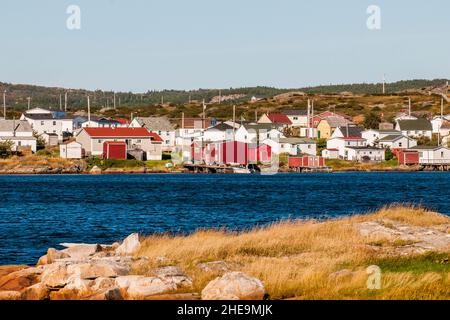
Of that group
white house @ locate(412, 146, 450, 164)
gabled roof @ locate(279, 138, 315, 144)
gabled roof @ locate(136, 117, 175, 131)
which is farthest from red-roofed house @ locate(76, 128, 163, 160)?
white house @ locate(412, 146, 450, 164)

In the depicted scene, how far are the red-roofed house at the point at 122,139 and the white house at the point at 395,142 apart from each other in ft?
113

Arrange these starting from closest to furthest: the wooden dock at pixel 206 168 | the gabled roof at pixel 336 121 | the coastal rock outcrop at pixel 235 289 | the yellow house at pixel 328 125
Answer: the coastal rock outcrop at pixel 235 289, the wooden dock at pixel 206 168, the yellow house at pixel 328 125, the gabled roof at pixel 336 121

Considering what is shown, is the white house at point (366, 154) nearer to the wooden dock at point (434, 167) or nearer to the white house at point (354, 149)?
the white house at point (354, 149)

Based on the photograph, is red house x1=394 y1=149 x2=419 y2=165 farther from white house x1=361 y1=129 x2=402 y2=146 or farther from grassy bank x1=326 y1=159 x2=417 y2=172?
white house x1=361 y1=129 x2=402 y2=146

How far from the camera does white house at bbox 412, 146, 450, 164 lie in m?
127

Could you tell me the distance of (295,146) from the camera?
12644 centimetres

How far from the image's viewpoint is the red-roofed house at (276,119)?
6058 inches

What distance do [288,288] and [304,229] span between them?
9.64m

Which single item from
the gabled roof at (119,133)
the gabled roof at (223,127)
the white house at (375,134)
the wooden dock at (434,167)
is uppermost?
the gabled roof at (223,127)

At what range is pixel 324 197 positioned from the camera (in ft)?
240

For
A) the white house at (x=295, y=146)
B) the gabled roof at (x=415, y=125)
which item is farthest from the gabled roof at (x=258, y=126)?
the gabled roof at (x=415, y=125)

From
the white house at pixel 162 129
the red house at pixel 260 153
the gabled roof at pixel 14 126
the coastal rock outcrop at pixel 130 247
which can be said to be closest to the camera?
the coastal rock outcrop at pixel 130 247

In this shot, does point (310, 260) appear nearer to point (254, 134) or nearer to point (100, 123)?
point (254, 134)
